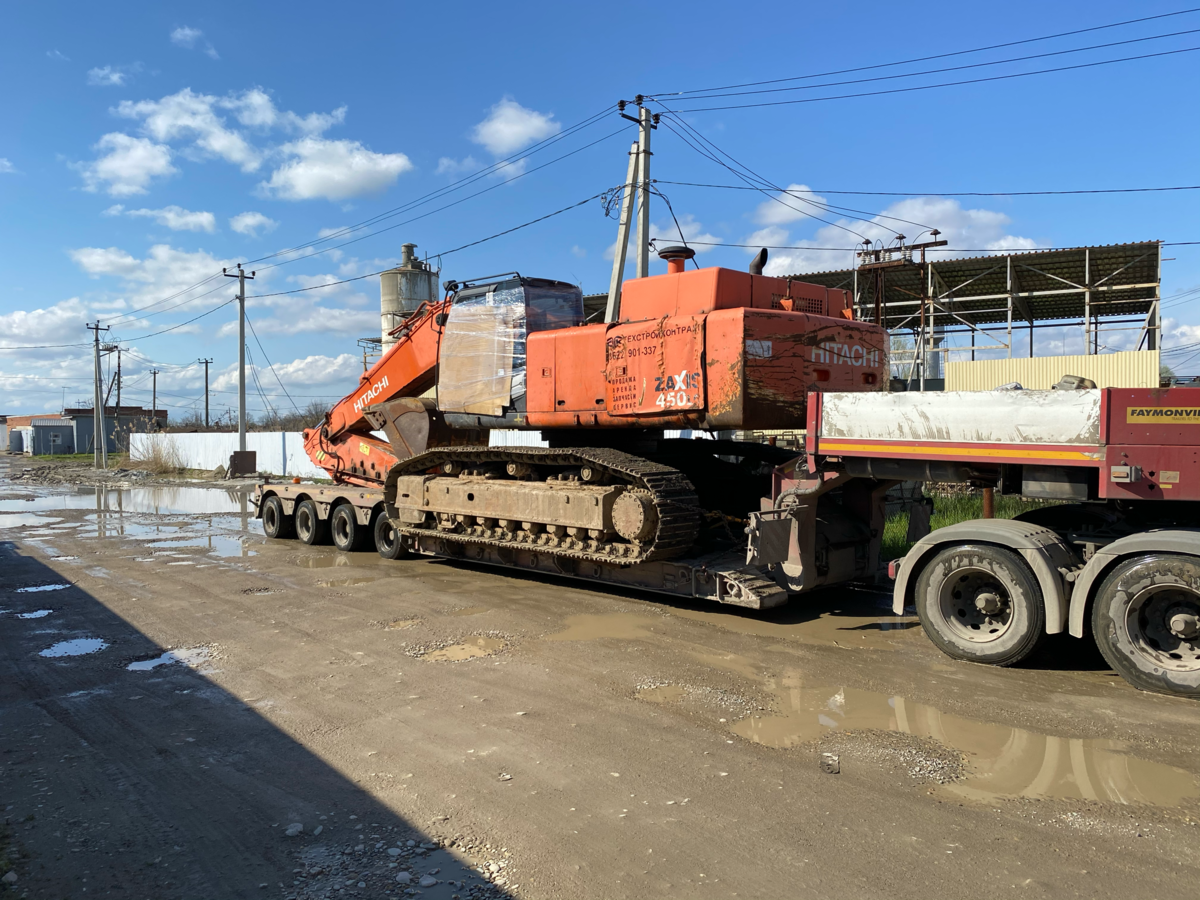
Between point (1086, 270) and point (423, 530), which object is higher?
point (1086, 270)

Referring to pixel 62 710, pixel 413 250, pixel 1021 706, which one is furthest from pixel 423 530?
pixel 413 250

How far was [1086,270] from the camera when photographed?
20.6 metres

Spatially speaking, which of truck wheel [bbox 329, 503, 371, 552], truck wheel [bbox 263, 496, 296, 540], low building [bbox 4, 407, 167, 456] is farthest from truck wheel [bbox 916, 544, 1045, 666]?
low building [bbox 4, 407, 167, 456]

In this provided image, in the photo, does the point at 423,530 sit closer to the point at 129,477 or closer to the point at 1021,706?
the point at 1021,706

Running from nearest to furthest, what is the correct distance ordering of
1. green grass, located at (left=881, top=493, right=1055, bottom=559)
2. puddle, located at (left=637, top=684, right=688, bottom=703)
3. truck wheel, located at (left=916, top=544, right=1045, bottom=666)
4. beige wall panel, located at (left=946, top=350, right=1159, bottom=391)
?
1. puddle, located at (left=637, top=684, right=688, bottom=703)
2. truck wheel, located at (left=916, top=544, right=1045, bottom=666)
3. green grass, located at (left=881, top=493, right=1055, bottom=559)
4. beige wall panel, located at (left=946, top=350, right=1159, bottom=391)

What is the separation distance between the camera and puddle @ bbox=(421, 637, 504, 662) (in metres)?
6.46

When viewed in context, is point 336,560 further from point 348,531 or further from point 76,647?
point 76,647

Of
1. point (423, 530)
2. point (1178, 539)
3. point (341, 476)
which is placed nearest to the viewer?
point (1178, 539)

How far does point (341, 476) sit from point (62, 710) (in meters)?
8.39

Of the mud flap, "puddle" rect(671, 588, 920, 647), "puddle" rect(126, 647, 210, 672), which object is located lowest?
"puddle" rect(126, 647, 210, 672)

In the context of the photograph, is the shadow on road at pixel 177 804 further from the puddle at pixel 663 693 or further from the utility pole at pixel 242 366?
the utility pole at pixel 242 366

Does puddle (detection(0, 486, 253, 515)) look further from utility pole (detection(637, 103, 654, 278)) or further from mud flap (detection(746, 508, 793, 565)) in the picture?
mud flap (detection(746, 508, 793, 565))

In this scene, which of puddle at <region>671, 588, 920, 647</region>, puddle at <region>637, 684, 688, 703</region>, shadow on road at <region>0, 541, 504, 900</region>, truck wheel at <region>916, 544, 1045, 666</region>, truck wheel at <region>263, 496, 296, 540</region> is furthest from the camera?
truck wheel at <region>263, 496, 296, 540</region>

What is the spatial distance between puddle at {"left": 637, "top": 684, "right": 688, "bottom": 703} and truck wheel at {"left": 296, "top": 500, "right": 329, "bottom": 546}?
8805 mm
